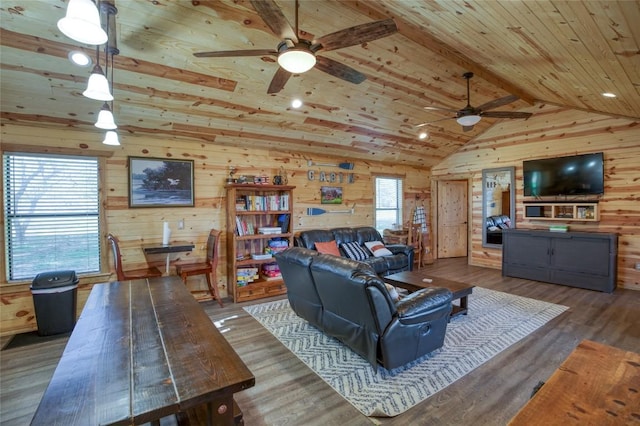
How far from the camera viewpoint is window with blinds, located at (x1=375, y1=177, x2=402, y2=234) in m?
6.89

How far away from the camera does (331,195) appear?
603cm

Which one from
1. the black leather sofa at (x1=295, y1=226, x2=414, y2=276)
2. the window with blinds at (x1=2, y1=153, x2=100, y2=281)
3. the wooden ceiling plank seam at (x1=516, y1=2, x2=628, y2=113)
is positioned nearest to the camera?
the wooden ceiling plank seam at (x1=516, y1=2, x2=628, y2=113)

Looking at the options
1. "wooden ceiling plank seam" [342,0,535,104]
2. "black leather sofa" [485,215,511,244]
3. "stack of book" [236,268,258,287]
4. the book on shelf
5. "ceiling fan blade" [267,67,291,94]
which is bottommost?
the book on shelf

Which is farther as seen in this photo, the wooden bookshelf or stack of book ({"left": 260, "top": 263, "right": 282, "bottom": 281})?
stack of book ({"left": 260, "top": 263, "right": 282, "bottom": 281})

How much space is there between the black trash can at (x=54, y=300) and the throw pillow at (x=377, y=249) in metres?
4.26

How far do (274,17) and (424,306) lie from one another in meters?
2.38

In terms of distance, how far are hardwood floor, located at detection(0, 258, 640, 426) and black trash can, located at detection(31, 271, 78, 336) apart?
22 centimetres

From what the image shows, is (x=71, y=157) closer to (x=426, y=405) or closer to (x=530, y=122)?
(x=426, y=405)

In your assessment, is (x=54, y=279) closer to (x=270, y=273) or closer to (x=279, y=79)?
(x=270, y=273)

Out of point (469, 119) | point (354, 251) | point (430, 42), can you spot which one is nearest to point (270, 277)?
point (354, 251)

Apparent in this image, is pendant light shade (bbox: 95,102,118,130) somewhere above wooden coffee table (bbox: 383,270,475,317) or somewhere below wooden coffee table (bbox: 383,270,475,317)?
above

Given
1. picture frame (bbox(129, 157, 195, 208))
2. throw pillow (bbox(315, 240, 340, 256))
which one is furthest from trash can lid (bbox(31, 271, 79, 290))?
throw pillow (bbox(315, 240, 340, 256))

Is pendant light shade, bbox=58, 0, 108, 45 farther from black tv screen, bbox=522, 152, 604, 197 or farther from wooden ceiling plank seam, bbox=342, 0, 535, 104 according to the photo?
black tv screen, bbox=522, 152, 604, 197

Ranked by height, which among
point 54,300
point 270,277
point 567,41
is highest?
point 567,41
